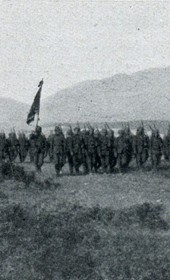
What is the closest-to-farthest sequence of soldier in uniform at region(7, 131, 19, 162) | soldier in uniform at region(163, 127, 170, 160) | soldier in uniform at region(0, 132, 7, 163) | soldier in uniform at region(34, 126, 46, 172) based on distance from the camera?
soldier in uniform at region(34, 126, 46, 172)
soldier in uniform at region(163, 127, 170, 160)
soldier in uniform at region(0, 132, 7, 163)
soldier in uniform at region(7, 131, 19, 162)

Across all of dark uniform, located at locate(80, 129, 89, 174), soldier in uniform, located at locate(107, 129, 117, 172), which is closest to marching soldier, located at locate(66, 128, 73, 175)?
dark uniform, located at locate(80, 129, 89, 174)

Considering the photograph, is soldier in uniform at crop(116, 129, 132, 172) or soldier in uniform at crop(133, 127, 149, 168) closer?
soldier in uniform at crop(116, 129, 132, 172)

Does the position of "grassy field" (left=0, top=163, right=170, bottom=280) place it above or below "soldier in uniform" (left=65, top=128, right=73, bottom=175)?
below

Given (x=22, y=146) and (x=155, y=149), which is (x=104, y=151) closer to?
(x=155, y=149)

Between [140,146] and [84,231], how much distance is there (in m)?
9.19

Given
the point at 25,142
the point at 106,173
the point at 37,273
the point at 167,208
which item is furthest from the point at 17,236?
the point at 25,142

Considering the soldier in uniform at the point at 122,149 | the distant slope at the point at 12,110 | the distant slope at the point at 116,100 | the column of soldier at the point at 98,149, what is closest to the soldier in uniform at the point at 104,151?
the column of soldier at the point at 98,149

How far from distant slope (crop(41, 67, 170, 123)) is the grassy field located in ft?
269

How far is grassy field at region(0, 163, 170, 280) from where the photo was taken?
980 cm

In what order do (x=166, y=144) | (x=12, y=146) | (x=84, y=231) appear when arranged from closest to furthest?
(x=84, y=231) < (x=166, y=144) < (x=12, y=146)

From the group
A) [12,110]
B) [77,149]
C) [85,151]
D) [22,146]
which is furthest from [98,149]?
[12,110]

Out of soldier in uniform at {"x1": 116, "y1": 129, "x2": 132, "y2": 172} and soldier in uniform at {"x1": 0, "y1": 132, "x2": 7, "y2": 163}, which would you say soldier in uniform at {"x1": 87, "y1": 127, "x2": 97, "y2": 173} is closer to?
soldier in uniform at {"x1": 116, "y1": 129, "x2": 132, "y2": 172}

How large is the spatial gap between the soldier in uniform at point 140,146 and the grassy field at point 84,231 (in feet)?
11.4

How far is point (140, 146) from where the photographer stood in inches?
803
